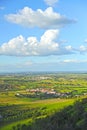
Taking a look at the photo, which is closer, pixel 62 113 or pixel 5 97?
pixel 62 113

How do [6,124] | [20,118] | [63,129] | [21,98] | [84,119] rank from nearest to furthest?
[63,129]
[84,119]
[6,124]
[20,118]
[21,98]

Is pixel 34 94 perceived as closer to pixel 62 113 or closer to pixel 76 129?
pixel 62 113

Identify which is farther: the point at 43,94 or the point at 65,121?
the point at 43,94

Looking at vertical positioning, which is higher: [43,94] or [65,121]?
[65,121]

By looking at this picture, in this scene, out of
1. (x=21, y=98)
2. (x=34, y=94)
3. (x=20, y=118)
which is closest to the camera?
(x=20, y=118)

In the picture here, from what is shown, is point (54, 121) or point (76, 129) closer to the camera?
point (76, 129)

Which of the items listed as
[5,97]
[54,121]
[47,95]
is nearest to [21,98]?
[5,97]

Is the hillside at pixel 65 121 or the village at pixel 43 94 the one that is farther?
the village at pixel 43 94

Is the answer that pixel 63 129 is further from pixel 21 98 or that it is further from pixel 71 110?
pixel 21 98

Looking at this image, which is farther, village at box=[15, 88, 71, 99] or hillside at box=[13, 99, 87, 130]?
village at box=[15, 88, 71, 99]

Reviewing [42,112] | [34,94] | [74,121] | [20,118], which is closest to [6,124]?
[20,118]
